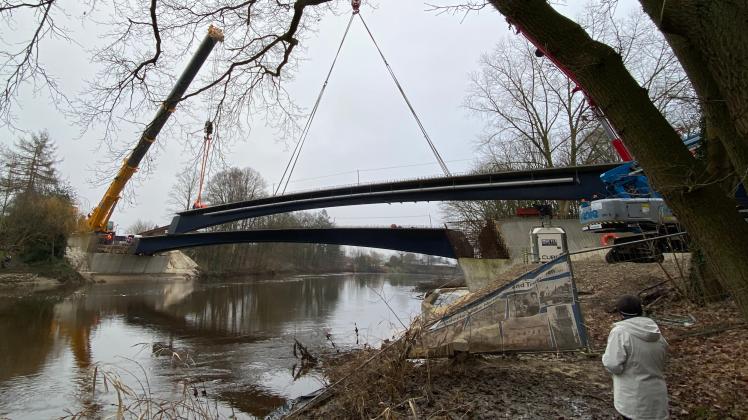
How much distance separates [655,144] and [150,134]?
6581mm

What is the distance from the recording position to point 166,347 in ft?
27.1

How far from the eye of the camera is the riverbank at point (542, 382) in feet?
13.4

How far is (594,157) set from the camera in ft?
94.3

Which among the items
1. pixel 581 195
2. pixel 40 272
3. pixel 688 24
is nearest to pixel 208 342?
pixel 688 24

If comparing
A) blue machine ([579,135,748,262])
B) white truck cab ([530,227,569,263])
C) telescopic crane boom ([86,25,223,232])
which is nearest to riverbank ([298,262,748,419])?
telescopic crane boom ([86,25,223,232])

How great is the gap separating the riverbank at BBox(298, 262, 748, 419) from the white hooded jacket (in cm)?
98

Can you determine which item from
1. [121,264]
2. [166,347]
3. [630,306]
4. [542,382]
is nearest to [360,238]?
[166,347]

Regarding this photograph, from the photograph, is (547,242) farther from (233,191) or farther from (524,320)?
(233,191)

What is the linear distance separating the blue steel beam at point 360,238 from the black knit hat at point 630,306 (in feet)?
65.7

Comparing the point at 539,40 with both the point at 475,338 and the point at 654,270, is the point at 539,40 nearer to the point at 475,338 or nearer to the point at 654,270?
the point at 475,338

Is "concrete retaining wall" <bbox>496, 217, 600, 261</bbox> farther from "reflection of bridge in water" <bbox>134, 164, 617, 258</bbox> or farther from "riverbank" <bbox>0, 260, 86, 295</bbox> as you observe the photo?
"riverbank" <bbox>0, 260, 86, 295</bbox>

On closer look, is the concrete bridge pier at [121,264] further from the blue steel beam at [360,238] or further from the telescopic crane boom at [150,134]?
the blue steel beam at [360,238]

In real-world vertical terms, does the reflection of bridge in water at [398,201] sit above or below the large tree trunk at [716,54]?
above

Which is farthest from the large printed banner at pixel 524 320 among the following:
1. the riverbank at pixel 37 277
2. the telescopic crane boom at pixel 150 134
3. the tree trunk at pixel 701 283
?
the riverbank at pixel 37 277
